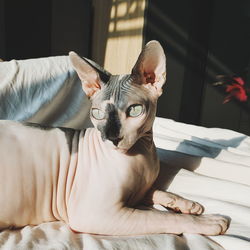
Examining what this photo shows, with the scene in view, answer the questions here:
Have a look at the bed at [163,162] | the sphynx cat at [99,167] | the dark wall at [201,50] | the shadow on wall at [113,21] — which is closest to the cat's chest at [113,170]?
the sphynx cat at [99,167]

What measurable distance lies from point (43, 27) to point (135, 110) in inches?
116

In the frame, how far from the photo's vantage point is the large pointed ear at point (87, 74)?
2.71 feet

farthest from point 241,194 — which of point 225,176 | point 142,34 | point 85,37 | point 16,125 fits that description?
point 85,37

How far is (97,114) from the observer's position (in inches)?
31.9

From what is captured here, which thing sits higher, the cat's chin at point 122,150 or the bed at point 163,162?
the cat's chin at point 122,150

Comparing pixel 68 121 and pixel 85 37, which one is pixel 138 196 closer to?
pixel 68 121

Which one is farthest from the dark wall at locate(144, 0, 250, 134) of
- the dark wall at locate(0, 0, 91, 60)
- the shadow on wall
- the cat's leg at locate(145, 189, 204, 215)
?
the cat's leg at locate(145, 189, 204, 215)

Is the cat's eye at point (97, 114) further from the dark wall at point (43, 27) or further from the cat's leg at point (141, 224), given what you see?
the dark wall at point (43, 27)

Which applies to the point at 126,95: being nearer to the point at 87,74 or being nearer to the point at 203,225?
the point at 87,74

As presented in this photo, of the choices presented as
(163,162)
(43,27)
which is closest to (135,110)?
(163,162)

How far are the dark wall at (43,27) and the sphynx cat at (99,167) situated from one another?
8.49ft

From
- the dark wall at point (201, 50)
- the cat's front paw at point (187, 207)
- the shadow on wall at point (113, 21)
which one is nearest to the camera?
the cat's front paw at point (187, 207)

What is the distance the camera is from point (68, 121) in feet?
5.50

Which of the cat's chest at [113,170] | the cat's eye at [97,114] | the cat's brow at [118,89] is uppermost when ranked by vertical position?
the cat's brow at [118,89]
